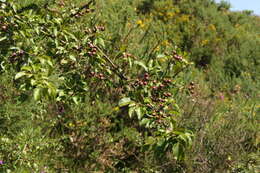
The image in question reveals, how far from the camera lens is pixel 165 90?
2053mm

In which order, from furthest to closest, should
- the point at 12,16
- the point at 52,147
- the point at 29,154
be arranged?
the point at 52,147, the point at 29,154, the point at 12,16

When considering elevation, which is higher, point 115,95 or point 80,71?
point 80,71

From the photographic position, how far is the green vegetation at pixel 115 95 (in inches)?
72.1

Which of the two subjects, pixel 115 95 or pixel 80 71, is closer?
pixel 80 71

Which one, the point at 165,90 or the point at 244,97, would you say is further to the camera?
the point at 244,97

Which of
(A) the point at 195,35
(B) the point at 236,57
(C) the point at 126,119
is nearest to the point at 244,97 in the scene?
(B) the point at 236,57

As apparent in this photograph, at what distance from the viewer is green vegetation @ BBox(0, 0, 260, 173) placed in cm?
183

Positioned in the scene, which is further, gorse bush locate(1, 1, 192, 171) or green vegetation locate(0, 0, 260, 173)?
green vegetation locate(0, 0, 260, 173)

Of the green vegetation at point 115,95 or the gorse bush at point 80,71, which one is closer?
the gorse bush at point 80,71

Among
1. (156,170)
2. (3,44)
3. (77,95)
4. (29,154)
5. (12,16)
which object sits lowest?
(156,170)

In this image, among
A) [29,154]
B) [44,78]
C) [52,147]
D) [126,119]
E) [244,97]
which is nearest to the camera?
[44,78]

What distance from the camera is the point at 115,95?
386 cm

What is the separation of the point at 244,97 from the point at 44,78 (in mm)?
5061

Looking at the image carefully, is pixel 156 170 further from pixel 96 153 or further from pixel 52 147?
pixel 52 147
